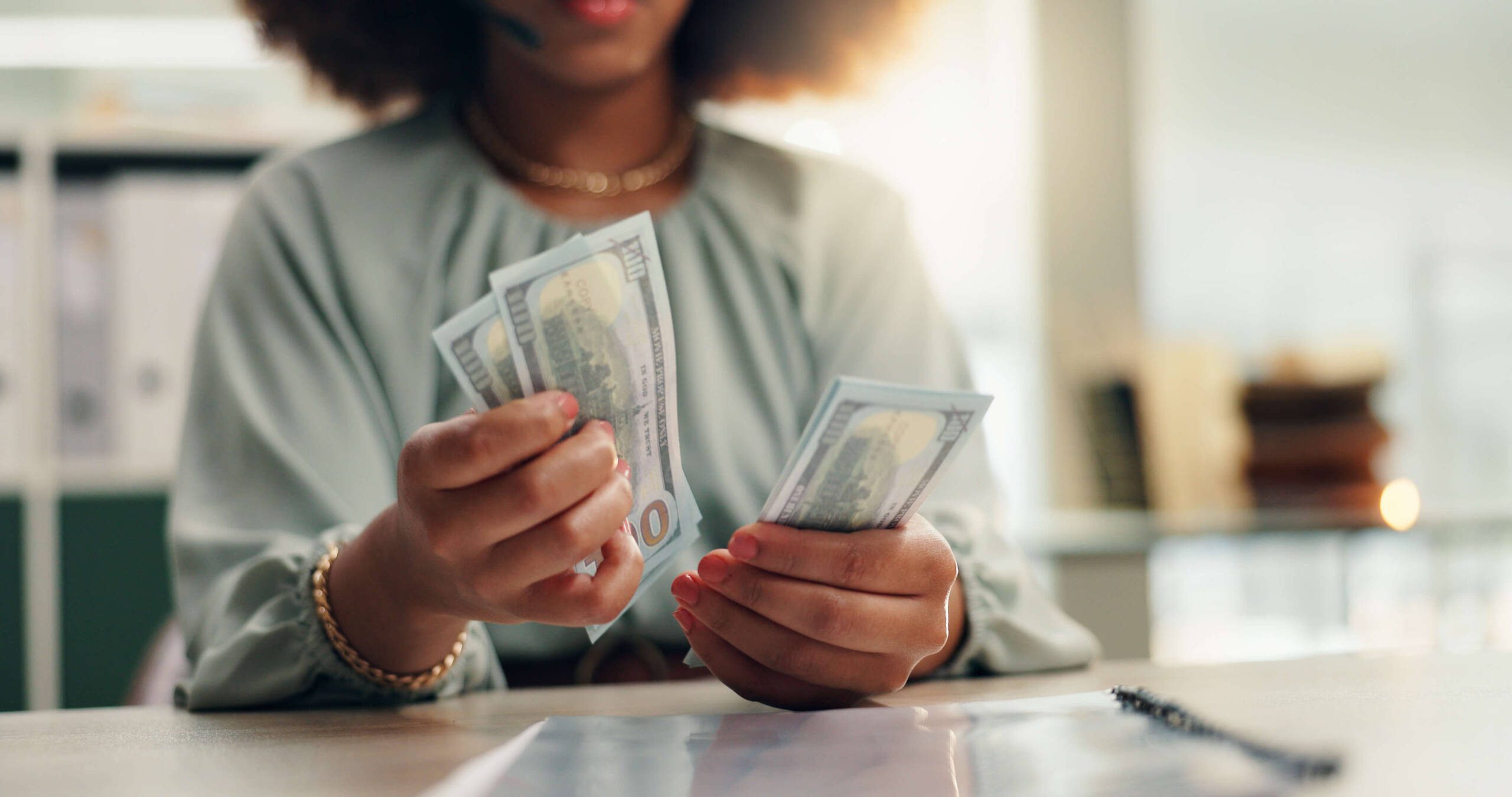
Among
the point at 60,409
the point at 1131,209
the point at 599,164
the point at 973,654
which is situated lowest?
the point at 973,654

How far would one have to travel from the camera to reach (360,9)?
1110 millimetres

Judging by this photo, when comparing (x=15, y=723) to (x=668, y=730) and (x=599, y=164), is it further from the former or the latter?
(x=599, y=164)

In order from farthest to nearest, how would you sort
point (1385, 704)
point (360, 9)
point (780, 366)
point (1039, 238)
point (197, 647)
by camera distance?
point (1039, 238) < point (360, 9) < point (780, 366) < point (197, 647) < point (1385, 704)

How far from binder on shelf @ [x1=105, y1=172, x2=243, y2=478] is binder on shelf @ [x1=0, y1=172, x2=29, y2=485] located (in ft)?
0.42

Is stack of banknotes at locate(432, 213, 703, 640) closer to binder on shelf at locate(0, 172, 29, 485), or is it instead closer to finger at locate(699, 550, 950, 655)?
finger at locate(699, 550, 950, 655)

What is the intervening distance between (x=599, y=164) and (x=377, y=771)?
0.66 meters

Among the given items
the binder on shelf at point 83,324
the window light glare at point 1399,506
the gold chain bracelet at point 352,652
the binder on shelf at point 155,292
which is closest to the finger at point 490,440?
the gold chain bracelet at point 352,652

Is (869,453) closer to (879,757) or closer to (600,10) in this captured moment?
(879,757)

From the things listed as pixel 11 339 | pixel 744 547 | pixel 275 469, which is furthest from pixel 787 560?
pixel 11 339

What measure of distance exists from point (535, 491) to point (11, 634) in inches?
66.0

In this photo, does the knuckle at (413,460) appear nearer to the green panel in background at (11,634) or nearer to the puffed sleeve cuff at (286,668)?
the puffed sleeve cuff at (286,668)

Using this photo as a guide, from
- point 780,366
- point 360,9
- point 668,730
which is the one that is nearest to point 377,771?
point 668,730

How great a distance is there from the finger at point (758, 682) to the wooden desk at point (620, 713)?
0.05 ft

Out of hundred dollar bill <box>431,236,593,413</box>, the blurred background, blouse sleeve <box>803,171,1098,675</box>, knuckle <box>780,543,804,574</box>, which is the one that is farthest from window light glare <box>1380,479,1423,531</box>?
hundred dollar bill <box>431,236,593,413</box>
